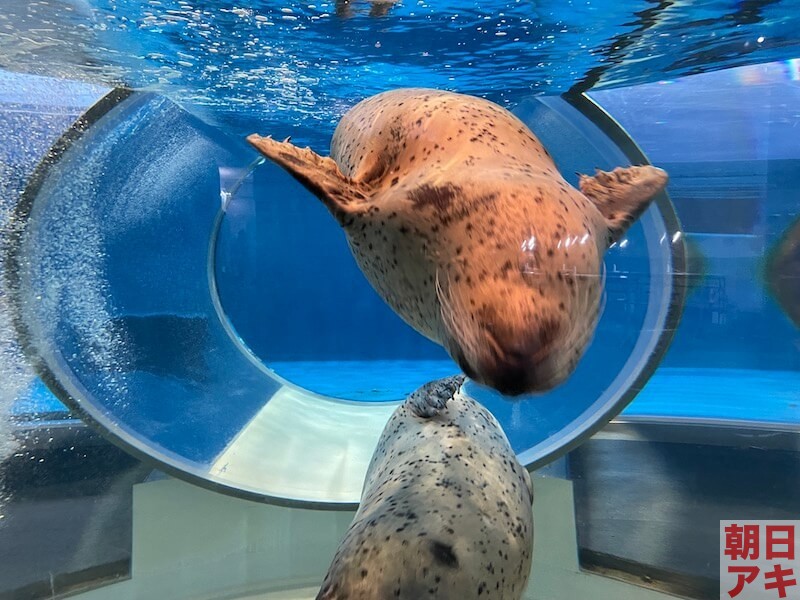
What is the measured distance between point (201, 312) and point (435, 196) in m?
4.28

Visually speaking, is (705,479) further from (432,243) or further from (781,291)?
(432,243)

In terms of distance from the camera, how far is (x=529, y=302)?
97cm

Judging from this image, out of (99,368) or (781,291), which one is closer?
(781,291)

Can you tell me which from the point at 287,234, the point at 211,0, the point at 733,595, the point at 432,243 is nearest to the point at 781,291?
the point at 733,595

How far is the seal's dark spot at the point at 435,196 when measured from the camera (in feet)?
4.26

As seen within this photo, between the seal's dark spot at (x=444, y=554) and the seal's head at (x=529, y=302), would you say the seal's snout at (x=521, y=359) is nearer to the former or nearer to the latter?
the seal's head at (x=529, y=302)

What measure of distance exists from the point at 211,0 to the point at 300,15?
0.51 metres

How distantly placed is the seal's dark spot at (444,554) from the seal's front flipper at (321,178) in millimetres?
1037

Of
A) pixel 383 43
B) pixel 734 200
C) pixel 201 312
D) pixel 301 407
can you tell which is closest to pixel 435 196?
pixel 734 200

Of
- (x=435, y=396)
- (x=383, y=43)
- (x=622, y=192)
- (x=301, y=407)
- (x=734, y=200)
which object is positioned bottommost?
(x=301, y=407)

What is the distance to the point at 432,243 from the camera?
1.31 m

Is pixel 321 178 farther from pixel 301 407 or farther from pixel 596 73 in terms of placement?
pixel 301 407

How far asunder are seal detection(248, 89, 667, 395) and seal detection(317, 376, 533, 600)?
67 centimetres

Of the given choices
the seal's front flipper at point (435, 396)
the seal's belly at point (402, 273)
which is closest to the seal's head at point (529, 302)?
the seal's belly at point (402, 273)
